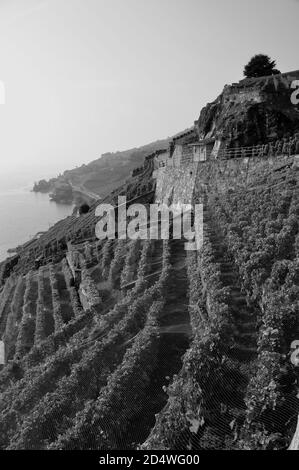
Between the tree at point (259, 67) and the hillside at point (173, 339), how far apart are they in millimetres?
18755

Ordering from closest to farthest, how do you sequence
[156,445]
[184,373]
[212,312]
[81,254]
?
[156,445], [184,373], [212,312], [81,254]

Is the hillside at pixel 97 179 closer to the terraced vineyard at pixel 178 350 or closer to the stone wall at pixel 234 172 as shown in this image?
the stone wall at pixel 234 172

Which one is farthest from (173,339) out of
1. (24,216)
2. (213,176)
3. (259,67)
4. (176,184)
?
(24,216)

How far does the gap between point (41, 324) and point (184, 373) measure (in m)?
10.9

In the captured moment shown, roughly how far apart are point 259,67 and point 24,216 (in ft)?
246

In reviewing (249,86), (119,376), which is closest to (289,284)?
(119,376)

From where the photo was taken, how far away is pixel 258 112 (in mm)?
35688

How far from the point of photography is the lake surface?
78.3 m

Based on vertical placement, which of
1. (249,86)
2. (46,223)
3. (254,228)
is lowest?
(46,223)

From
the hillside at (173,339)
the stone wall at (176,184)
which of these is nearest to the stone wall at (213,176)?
the stone wall at (176,184)

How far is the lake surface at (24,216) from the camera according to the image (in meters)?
78.3
